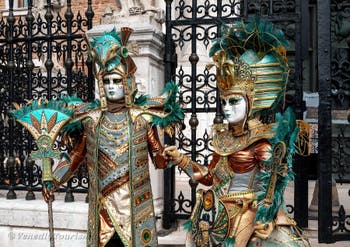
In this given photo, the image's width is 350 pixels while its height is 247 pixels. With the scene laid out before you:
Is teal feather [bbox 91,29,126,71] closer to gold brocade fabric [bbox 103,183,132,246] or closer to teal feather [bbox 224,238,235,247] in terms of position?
gold brocade fabric [bbox 103,183,132,246]

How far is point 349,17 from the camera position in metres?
4.62

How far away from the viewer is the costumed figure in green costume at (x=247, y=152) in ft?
9.53

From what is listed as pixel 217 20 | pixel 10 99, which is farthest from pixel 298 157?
pixel 10 99

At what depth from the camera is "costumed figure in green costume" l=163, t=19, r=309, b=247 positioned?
9.53ft

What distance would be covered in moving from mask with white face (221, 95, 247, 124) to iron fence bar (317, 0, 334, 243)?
59.5 inches

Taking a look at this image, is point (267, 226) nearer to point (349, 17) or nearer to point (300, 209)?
point (300, 209)

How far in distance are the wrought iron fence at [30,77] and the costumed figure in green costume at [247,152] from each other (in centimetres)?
186

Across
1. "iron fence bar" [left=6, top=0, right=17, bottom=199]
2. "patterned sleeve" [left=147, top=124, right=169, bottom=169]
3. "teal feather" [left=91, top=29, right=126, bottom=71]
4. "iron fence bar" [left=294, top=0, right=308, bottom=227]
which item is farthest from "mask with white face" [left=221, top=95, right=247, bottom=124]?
"iron fence bar" [left=6, top=0, right=17, bottom=199]

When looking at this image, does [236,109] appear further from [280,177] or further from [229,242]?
[229,242]

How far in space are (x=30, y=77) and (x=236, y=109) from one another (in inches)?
103

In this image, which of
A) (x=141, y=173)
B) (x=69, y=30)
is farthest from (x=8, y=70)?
(x=141, y=173)

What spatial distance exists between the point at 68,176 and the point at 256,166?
4.81 feet

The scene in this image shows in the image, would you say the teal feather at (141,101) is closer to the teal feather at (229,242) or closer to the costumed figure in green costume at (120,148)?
the costumed figure in green costume at (120,148)

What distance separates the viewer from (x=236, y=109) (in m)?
3.05
